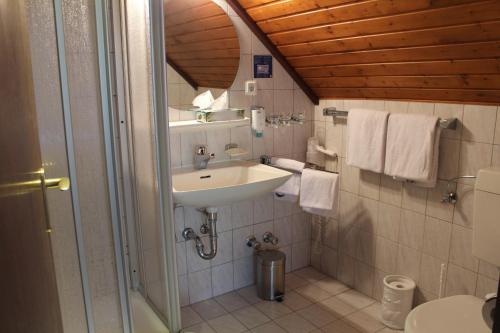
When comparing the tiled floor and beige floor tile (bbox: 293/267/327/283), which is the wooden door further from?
beige floor tile (bbox: 293/267/327/283)

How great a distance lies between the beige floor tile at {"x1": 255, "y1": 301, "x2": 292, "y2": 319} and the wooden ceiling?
148 cm

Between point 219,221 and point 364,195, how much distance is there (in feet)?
3.32

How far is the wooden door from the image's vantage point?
1.30 feet

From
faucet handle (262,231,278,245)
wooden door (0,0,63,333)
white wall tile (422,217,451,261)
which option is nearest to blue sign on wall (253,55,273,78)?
faucet handle (262,231,278,245)

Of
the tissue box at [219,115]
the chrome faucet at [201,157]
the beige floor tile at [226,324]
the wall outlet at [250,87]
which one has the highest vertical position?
the wall outlet at [250,87]

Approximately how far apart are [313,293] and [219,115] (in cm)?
142

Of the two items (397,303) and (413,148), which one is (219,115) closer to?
(413,148)

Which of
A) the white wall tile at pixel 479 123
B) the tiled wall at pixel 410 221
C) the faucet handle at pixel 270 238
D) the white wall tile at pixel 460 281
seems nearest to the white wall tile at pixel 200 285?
the faucet handle at pixel 270 238

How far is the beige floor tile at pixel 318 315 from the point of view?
2.47 metres

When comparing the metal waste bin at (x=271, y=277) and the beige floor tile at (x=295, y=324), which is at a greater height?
the metal waste bin at (x=271, y=277)

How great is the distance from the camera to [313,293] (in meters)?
2.82

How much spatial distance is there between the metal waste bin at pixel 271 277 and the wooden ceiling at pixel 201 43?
3.99ft

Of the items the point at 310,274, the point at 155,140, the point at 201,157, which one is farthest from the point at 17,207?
the point at 310,274

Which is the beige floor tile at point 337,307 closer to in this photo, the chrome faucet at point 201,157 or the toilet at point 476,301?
the toilet at point 476,301
